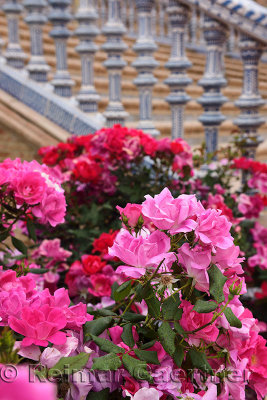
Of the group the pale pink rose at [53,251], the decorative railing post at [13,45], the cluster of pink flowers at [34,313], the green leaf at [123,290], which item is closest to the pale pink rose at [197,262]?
the green leaf at [123,290]


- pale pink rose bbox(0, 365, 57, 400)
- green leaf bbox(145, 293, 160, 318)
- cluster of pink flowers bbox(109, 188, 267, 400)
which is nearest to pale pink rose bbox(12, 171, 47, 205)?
cluster of pink flowers bbox(109, 188, 267, 400)

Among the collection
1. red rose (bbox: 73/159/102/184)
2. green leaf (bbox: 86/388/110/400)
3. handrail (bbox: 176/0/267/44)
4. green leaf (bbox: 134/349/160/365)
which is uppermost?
handrail (bbox: 176/0/267/44)

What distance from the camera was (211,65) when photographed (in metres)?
2.84

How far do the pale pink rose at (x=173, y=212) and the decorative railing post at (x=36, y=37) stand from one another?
257 centimetres

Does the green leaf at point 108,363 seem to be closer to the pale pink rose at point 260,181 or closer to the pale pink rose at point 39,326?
the pale pink rose at point 39,326

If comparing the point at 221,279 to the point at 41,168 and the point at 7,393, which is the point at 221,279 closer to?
the point at 7,393

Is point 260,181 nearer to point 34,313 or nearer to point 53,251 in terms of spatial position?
point 53,251

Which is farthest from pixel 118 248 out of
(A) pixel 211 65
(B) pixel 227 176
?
(A) pixel 211 65

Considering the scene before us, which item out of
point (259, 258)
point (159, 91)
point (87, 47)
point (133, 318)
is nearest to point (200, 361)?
point (133, 318)

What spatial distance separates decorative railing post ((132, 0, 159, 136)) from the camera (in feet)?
9.66

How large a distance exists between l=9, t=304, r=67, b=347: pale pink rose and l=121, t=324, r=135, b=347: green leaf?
11cm

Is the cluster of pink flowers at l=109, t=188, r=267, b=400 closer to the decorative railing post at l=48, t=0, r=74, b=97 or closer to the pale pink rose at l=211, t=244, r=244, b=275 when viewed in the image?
the pale pink rose at l=211, t=244, r=244, b=275

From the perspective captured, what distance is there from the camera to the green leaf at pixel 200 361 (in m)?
0.88

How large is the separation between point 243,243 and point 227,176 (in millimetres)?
494
